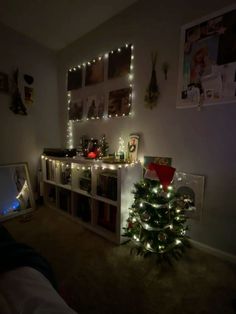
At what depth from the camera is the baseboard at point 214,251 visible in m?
1.53

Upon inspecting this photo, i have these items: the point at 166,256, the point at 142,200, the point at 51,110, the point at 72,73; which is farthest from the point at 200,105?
the point at 51,110

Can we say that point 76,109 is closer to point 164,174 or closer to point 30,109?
point 30,109

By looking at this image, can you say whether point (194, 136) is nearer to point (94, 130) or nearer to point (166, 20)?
point (166, 20)

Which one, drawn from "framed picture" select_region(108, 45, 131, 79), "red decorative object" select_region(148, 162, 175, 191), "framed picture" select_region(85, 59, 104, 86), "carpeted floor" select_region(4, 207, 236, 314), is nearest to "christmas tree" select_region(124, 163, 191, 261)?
"red decorative object" select_region(148, 162, 175, 191)

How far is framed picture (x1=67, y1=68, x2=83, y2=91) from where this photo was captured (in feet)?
8.46

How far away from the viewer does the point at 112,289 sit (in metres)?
1.24

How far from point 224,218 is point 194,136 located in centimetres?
81

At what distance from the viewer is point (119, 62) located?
2.11m

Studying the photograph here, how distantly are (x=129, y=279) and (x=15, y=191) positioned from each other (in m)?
1.86

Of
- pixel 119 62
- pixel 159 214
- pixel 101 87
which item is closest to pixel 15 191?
pixel 101 87

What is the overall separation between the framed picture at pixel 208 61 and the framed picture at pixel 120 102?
24.1 inches

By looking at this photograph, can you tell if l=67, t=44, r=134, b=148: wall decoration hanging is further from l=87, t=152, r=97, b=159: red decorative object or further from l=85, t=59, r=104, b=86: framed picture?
l=87, t=152, r=97, b=159: red decorative object

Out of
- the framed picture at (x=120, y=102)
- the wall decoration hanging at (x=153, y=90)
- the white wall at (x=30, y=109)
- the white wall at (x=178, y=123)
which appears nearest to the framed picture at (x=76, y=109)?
the white wall at (x=30, y=109)

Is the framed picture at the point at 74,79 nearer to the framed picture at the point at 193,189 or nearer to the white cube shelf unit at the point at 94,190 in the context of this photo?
the white cube shelf unit at the point at 94,190
